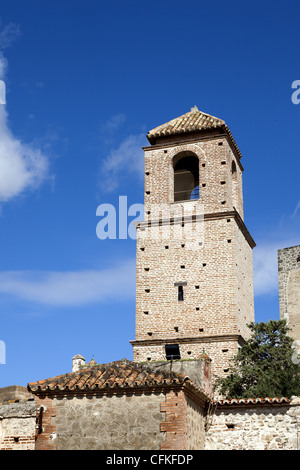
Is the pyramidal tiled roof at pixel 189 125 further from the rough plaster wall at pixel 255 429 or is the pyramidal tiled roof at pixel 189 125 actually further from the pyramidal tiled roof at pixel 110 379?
the rough plaster wall at pixel 255 429

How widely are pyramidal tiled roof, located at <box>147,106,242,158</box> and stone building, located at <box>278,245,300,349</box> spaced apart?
18.0 ft

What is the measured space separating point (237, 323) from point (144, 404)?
914 centimetres

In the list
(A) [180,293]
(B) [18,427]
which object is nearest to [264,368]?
(A) [180,293]

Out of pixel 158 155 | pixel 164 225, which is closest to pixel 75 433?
pixel 164 225

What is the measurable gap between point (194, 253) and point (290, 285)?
6.79 metres

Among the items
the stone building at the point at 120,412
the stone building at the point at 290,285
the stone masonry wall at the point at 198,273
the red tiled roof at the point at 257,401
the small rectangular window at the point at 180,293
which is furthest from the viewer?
the stone building at the point at 290,285

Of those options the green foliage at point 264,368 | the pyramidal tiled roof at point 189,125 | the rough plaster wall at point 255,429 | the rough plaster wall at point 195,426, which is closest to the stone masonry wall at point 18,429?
the rough plaster wall at point 195,426

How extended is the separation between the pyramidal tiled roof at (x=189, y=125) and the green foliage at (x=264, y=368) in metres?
8.23

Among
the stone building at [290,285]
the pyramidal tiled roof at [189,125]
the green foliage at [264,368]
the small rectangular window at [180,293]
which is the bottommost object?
the green foliage at [264,368]

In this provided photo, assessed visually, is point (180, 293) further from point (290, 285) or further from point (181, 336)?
point (290, 285)

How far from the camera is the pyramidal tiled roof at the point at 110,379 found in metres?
16.6

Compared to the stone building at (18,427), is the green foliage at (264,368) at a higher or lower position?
higher

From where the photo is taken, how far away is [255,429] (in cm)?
1766
